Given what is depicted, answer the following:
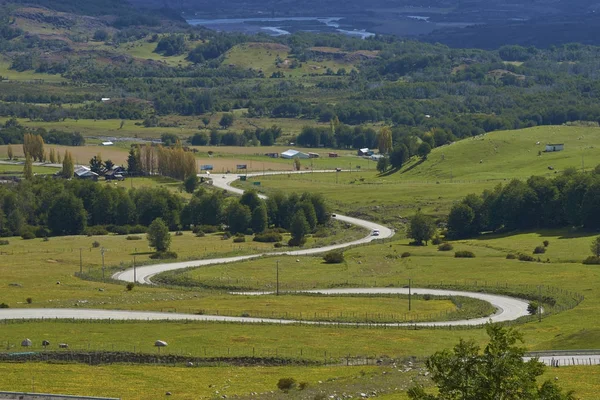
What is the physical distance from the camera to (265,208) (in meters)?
168

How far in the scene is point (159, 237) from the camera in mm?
143750

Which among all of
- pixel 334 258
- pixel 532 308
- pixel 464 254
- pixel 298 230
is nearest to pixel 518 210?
pixel 464 254

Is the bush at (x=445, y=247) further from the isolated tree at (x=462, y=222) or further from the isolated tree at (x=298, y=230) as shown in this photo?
A: the isolated tree at (x=298, y=230)

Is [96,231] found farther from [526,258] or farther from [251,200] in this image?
[526,258]

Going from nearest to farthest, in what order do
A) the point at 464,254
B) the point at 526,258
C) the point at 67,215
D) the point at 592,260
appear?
the point at 592,260 → the point at 526,258 → the point at 464,254 → the point at 67,215

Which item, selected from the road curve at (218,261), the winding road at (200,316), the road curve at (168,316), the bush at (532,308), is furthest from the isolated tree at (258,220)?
the bush at (532,308)

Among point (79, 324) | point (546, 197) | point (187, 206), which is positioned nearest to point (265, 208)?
point (187, 206)

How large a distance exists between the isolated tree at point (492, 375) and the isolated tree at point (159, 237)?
90.0 metres

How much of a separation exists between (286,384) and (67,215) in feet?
306

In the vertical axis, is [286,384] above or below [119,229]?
above

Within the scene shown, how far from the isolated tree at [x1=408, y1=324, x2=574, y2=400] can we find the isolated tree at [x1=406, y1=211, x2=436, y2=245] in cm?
9243

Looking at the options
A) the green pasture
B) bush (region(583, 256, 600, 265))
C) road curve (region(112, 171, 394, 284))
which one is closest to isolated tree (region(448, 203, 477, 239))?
road curve (region(112, 171, 394, 284))

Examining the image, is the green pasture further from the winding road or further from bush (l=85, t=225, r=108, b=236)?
bush (l=85, t=225, r=108, b=236)

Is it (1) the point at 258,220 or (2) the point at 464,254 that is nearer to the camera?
(2) the point at 464,254
